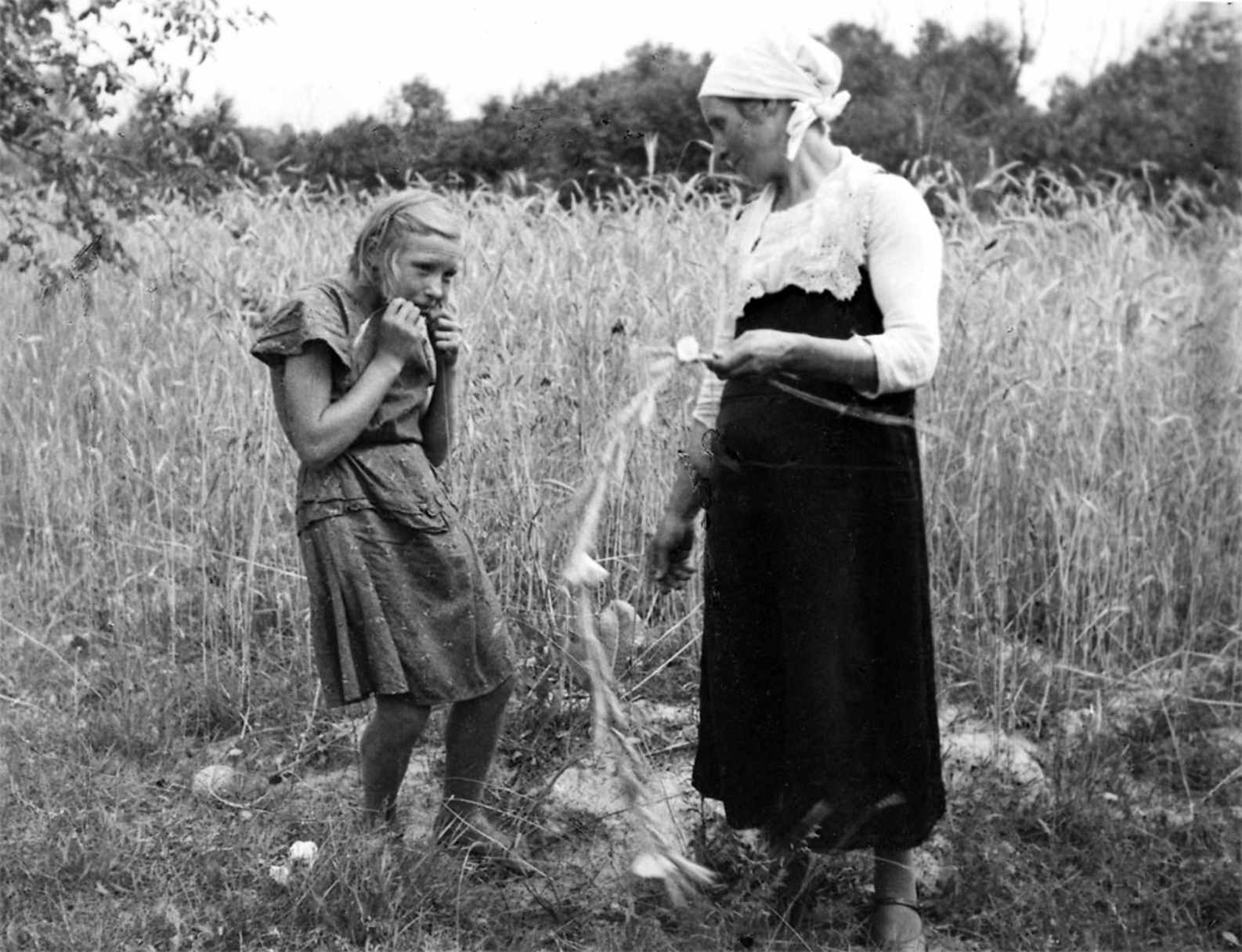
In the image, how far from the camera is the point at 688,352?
2.59 metres

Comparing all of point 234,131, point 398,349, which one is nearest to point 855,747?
point 398,349

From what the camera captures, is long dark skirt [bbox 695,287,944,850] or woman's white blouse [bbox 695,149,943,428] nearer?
woman's white blouse [bbox 695,149,943,428]

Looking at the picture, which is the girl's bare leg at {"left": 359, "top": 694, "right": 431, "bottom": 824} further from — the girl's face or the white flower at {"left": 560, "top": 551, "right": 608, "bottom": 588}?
the girl's face

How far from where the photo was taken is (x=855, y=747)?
9.25ft

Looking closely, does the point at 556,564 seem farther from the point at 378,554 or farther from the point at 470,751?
the point at 378,554

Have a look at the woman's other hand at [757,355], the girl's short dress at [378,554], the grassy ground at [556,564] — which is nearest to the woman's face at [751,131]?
the woman's other hand at [757,355]

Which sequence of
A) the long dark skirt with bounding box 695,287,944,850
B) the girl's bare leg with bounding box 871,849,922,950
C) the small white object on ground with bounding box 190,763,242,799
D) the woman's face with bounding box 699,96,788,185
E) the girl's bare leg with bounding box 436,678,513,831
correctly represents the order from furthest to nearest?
the small white object on ground with bounding box 190,763,242,799
the girl's bare leg with bounding box 436,678,513,831
the girl's bare leg with bounding box 871,849,922,950
the long dark skirt with bounding box 695,287,944,850
the woman's face with bounding box 699,96,788,185

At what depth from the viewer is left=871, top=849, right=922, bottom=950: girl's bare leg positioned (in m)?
2.89

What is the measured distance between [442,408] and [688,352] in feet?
2.22

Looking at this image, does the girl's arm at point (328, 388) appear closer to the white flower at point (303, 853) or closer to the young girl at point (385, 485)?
the young girl at point (385, 485)

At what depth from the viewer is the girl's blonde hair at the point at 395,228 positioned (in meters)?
2.78

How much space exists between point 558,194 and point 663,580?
4.82ft

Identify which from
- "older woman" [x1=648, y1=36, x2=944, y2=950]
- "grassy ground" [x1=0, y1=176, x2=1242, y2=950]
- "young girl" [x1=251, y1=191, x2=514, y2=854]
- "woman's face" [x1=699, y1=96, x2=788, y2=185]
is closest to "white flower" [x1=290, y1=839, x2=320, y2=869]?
"grassy ground" [x1=0, y1=176, x2=1242, y2=950]

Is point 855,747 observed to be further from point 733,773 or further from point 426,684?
point 426,684
